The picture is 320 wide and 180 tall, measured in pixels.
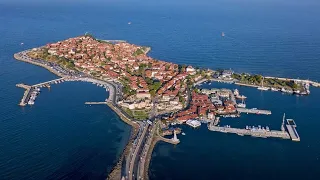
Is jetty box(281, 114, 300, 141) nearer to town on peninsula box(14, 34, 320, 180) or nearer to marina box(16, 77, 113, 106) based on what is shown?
town on peninsula box(14, 34, 320, 180)

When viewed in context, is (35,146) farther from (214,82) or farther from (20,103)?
(214,82)

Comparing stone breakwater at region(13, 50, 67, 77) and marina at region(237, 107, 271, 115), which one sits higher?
stone breakwater at region(13, 50, 67, 77)

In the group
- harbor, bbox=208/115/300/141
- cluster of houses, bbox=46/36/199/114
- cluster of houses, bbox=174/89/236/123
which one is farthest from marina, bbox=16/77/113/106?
harbor, bbox=208/115/300/141

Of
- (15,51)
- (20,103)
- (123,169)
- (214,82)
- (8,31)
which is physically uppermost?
(8,31)

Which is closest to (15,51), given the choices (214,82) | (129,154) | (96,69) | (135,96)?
(96,69)

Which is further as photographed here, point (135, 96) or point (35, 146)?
point (135, 96)

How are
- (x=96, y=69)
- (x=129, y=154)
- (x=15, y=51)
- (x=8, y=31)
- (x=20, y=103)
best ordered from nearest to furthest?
(x=129, y=154) → (x=20, y=103) → (x=96, y=69) → (x=15, y=51) → (x=8, y=31)

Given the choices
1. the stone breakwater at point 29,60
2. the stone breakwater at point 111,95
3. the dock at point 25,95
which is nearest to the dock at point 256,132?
the stone breakwater at point 111,95

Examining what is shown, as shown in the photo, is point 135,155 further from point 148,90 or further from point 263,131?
point 148,90
